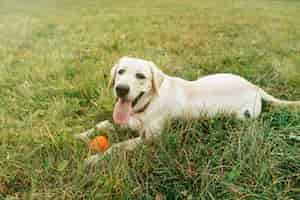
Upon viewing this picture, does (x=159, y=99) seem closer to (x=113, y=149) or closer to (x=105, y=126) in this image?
(x=105, y=126)

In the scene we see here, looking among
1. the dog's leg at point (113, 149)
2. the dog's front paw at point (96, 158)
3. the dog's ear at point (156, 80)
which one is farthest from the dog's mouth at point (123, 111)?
the dog's front paw at point (96, 158)

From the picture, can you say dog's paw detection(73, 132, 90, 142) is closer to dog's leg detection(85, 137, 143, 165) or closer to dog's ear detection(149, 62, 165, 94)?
dog's leg detection(85, 137, 143, 165)

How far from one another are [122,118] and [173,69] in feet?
6.50

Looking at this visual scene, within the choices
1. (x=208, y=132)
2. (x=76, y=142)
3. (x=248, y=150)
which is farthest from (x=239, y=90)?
(x=76, y=142)

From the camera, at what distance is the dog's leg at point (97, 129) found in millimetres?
2761

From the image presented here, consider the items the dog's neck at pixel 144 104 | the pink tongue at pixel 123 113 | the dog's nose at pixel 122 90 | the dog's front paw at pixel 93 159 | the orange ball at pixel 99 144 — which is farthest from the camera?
the dog's neck at pixel 144 104

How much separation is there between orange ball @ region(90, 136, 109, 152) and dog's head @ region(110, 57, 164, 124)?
228 mm

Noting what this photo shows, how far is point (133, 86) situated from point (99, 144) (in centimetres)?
61

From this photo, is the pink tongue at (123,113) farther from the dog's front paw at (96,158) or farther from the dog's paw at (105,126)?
the dog's front paw at (96,158)

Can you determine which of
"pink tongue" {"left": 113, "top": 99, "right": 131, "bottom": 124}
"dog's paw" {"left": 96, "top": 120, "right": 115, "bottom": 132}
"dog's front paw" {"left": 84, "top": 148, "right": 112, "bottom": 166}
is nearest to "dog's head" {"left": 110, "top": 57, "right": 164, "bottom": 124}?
"pink tongue" {"left": 113, "top": 99, "right": 131, "bottom": 124}

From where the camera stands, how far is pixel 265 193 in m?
2.01

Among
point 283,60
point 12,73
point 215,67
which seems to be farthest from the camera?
point 283,60

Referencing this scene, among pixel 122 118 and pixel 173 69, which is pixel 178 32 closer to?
pixel 173 69

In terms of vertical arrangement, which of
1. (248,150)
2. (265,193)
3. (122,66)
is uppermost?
(122,66)
